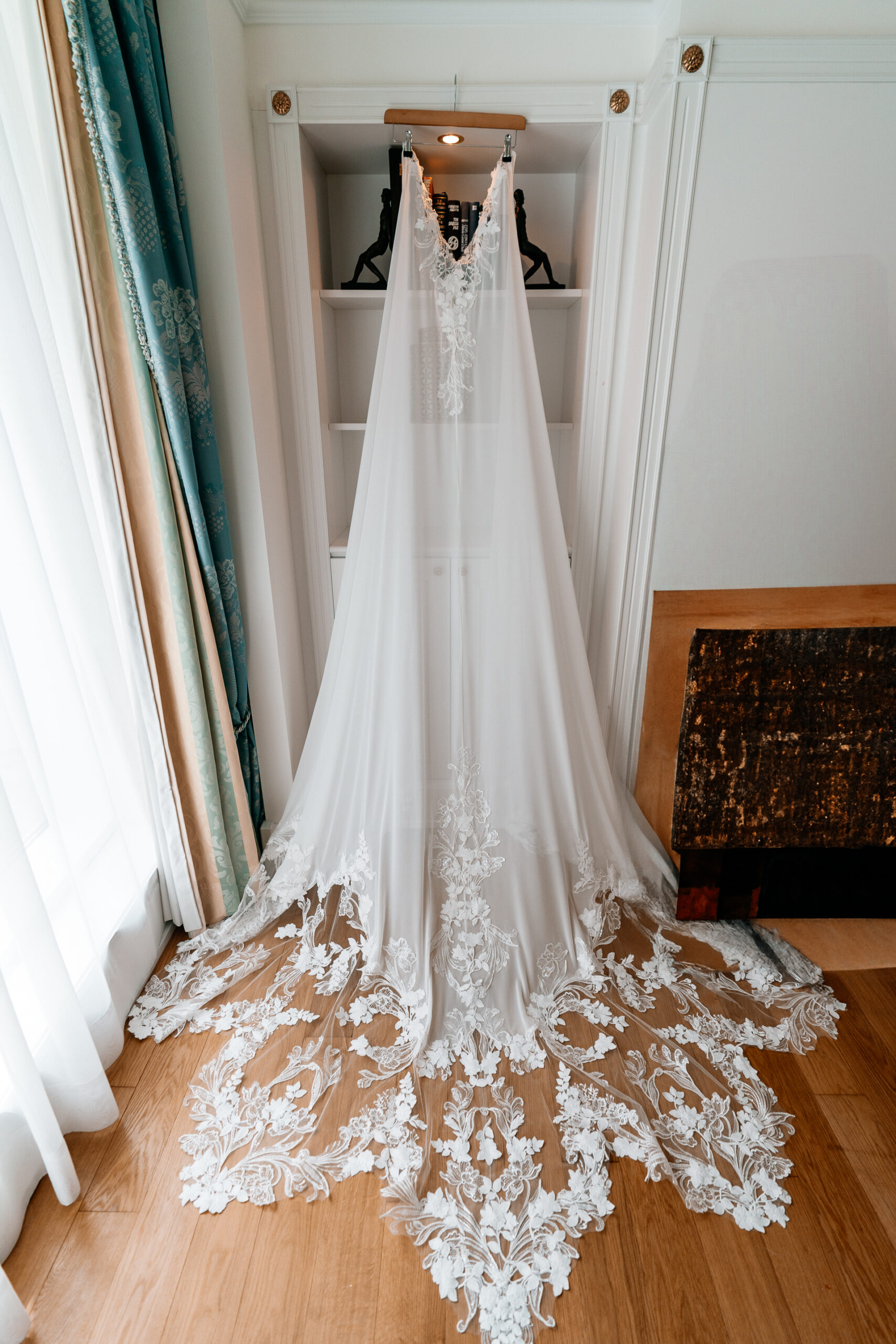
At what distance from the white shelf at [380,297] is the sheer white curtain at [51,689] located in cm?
78

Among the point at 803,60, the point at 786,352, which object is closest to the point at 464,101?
the point at 803,60

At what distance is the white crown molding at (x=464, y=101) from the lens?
167cm

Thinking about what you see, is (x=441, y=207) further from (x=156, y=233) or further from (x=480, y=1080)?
(x=480, y=1080)

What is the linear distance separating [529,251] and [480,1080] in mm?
2129

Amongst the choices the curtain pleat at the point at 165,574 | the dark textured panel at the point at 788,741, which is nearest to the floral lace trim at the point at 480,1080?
the curtain pleat at the point at 165,574

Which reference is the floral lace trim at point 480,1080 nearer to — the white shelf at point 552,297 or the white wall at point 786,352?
the white wall at point 786,352

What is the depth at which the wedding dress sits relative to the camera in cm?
133

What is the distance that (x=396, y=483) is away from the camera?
1.57m

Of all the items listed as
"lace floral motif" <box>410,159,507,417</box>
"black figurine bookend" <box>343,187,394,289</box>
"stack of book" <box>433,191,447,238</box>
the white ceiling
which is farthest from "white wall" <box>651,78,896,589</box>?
"black figurine bookend" <box>343,187,394,289</box>

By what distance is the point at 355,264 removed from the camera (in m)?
2.07

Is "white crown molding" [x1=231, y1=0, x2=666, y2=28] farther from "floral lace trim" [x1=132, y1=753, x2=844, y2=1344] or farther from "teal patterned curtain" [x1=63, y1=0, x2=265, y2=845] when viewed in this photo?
"floral lace trim" [x1=132, y1=753, x2=844, y2=1344]

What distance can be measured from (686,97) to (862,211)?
51 centimetres

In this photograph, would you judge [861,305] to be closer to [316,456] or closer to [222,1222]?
[316,456]

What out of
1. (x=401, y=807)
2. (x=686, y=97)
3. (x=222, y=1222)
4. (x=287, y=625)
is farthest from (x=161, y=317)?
(x=222, y=1222)
